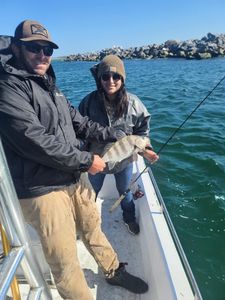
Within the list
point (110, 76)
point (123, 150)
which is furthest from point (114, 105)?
point (123, 150)

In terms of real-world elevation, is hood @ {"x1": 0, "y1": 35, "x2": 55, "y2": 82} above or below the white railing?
above

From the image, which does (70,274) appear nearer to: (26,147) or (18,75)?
(26,147)

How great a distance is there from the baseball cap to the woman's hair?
1280 millimetres

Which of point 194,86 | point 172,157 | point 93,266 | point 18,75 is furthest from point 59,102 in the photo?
point 194,86

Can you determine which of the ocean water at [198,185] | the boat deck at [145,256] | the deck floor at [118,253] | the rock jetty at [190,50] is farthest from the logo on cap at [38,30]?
the rock jetty at [190,50]

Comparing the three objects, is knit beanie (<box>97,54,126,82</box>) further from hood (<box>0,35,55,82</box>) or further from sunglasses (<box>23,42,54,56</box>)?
hood (<box>0,35,55,82</box>)

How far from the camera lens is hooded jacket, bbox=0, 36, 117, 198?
6.87 ft

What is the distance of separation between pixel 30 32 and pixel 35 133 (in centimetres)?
72

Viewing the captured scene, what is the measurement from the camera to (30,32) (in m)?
2.33

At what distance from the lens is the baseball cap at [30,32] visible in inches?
90.9

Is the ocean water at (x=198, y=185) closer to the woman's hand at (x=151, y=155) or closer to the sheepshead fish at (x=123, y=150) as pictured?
the woman's hand at (x=151, y=155)

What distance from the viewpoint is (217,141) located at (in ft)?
28.4

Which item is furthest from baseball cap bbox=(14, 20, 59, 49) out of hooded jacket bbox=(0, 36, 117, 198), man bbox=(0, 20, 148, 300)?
hooded jacket bbox=(0, 36, 117, 198)

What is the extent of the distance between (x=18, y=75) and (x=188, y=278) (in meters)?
1.93
